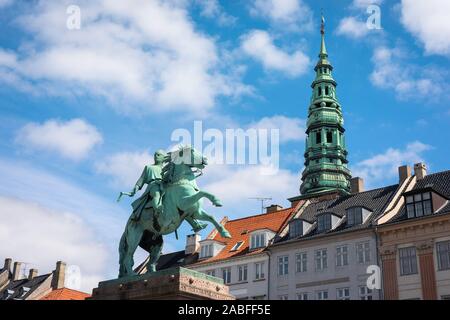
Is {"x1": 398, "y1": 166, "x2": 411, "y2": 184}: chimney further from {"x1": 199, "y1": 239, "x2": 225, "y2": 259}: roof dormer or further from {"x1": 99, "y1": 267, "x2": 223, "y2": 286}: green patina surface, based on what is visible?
{"x1": 99, "y1": 267, "x2": 223, "y2": 286}: green patina surface

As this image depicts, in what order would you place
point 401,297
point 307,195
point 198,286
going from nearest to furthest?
point 198,286 → point 401,297 → point 307,195

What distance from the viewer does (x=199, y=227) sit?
2066 cm

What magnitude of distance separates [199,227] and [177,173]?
1.82 m

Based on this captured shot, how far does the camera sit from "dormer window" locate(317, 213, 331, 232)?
4903 centimetres

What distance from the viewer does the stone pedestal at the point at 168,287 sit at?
18.6m

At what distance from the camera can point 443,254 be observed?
1662 inches

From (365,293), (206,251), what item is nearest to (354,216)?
(365,293)

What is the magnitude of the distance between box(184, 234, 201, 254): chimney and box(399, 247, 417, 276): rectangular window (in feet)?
63.3

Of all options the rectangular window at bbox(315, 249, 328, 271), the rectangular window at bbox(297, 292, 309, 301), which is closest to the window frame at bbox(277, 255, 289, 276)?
the rectangular window at bbox(297, 292, 309, 301)

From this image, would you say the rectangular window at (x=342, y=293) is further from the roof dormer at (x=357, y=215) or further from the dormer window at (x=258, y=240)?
the dormer window at (x=258, y=240)

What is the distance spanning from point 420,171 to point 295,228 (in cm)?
1001
